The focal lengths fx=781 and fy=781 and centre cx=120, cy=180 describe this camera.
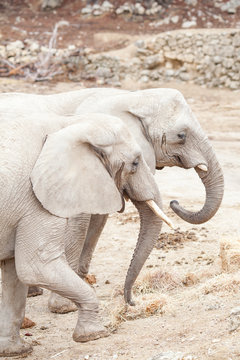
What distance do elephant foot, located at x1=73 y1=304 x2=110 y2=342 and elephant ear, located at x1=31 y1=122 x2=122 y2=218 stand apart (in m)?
0.66

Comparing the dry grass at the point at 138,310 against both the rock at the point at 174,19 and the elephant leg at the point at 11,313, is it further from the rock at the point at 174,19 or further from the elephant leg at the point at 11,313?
the rock at the point at 174,19

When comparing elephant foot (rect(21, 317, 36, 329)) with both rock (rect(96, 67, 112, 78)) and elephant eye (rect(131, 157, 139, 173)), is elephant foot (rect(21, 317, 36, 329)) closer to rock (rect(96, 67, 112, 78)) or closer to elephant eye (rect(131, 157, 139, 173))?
elephant eye (rect(131, 157, 139, 173))

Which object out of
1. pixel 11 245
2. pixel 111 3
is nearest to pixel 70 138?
pixel 11 245

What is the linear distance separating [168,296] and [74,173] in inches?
74.1

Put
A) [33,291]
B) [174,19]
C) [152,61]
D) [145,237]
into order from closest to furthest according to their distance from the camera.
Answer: [145,237] → [33,291] → [152,61] → [174,19]

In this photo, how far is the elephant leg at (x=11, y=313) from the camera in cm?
535

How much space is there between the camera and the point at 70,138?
487cm

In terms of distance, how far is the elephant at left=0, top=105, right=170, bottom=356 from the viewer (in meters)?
4.81

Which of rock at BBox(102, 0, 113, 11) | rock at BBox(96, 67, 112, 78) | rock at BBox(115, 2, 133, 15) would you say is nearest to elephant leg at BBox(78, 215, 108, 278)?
rock at BBox(96, 67, 112, 78)

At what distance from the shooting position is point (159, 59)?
67.9 feet

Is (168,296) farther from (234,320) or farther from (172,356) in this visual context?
(172,356)

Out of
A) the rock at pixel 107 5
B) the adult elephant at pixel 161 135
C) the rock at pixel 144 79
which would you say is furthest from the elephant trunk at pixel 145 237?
the rock at pixel 107 5

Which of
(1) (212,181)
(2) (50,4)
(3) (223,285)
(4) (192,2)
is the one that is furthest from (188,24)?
(3) (223,285)

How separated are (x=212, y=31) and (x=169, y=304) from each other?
52.3 feet
